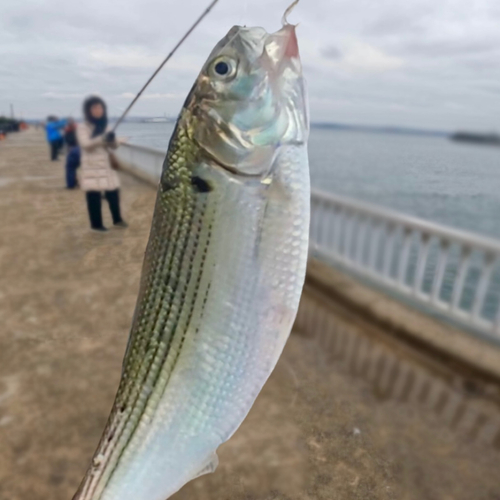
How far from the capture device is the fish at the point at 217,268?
1.91ft

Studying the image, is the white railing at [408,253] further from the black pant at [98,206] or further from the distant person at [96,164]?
the black pant at [98,206]

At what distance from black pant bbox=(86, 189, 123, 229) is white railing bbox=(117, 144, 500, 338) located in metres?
0.57

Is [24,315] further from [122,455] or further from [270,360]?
[270,360]

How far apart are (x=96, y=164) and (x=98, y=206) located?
308mm

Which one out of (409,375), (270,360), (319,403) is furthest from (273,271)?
(409,375)

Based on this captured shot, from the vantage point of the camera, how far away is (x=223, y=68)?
61 cm

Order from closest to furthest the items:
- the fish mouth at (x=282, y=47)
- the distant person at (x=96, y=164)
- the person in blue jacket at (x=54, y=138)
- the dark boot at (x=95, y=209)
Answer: the fish mouth at (x=282, y=47) < the distant person at (x=96, y=164) < the dark boot at (x=95, y=209) < the person in blue jacket at (x=54, y=138)

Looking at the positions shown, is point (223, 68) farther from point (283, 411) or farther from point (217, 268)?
point (283, 411)

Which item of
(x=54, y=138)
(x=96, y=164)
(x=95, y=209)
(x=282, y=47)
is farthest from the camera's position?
(x=54, y=138)

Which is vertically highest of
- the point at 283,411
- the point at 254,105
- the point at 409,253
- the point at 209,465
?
the point at 254,105

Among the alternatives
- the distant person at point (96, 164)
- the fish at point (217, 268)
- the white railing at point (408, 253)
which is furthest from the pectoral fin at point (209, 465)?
the distant person at point (96, 164)

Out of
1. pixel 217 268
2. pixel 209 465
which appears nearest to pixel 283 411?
pixel 209 465

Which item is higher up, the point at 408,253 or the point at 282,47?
the point at 282,47

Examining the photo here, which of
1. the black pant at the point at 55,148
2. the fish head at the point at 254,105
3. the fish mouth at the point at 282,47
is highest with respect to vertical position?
the fish mouth at the point at 282,47
